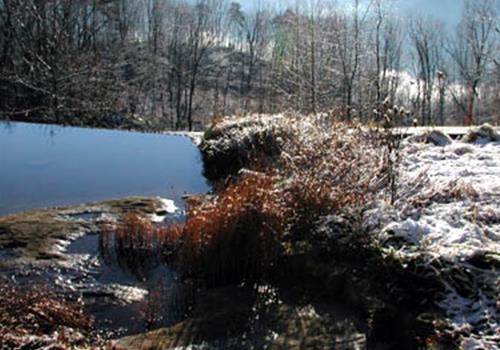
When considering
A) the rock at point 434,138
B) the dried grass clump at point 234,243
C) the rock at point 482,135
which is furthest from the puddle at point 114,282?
the rock at point 482,135

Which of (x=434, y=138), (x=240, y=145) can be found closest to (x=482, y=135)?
(x=434, y=138)

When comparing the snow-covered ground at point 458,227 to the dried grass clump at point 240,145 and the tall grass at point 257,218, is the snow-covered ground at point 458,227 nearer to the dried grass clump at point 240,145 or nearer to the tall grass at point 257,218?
the tall grass at point 257,218

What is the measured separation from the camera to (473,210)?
4020 millimetres

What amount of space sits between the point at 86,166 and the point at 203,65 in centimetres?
3493

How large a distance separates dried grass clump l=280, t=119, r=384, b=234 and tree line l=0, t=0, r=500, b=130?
1.81ft

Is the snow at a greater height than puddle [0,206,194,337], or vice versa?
the snow

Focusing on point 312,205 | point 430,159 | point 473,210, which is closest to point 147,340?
point 312,205

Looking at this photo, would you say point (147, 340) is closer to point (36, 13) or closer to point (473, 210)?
point (473, 210)

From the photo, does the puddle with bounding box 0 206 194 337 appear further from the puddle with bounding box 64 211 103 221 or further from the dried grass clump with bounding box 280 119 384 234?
the dried grass clump with bounding box 280 119 384 234

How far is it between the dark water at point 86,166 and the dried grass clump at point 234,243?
268 centimetres

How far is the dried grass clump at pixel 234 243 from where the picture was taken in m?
4.20

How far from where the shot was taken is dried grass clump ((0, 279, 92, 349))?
2975 millimetres

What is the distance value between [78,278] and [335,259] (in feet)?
6.77

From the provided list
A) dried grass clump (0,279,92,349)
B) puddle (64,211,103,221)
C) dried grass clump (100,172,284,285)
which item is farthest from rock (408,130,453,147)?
dried grass clump (0,279,92,349)
